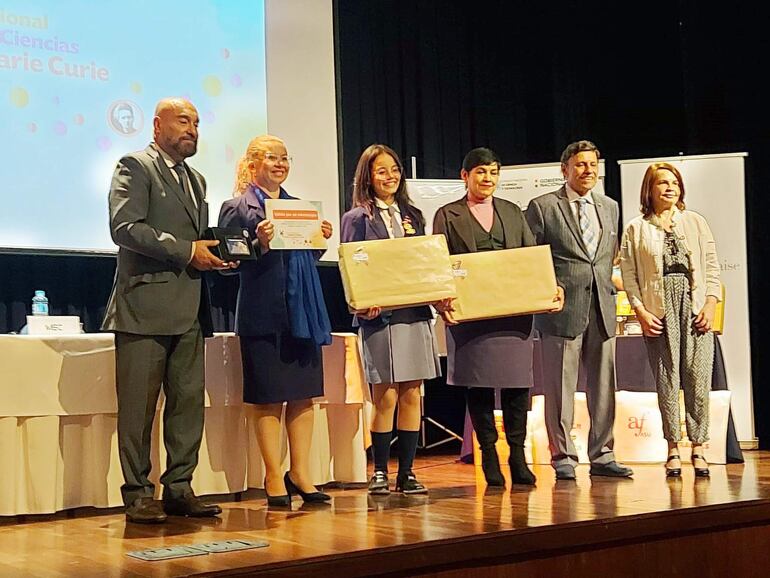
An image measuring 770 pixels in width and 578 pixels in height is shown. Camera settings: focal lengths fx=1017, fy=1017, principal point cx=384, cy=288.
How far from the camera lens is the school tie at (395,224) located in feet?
13.4

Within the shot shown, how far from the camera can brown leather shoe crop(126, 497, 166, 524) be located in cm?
345

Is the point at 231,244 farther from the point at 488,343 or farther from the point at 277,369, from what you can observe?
the point at 488,343

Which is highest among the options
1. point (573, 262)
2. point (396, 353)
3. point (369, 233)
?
point (369, 233)

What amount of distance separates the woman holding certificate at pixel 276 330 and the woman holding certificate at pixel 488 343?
611 millimetres

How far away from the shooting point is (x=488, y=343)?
4121 mm

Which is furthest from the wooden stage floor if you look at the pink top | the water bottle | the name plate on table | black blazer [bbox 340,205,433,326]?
the water bottle

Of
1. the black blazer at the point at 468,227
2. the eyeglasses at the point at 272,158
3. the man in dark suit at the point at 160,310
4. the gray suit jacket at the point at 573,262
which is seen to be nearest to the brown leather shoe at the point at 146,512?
the man in dark suit at the point at 160,310

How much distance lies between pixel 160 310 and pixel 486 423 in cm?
145

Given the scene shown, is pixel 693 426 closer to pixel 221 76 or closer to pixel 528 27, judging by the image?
pixel 221 76

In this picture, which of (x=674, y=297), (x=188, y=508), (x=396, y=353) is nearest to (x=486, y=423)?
(x=396, y=353)

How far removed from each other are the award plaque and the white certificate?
0.12 m

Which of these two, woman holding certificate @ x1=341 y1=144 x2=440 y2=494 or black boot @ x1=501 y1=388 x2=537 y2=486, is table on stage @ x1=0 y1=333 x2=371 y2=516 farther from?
black boot @ x1=501 y1=388 x2=537 y2=486

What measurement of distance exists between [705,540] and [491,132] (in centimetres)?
447

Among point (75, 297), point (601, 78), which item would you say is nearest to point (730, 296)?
point (601, 78)
